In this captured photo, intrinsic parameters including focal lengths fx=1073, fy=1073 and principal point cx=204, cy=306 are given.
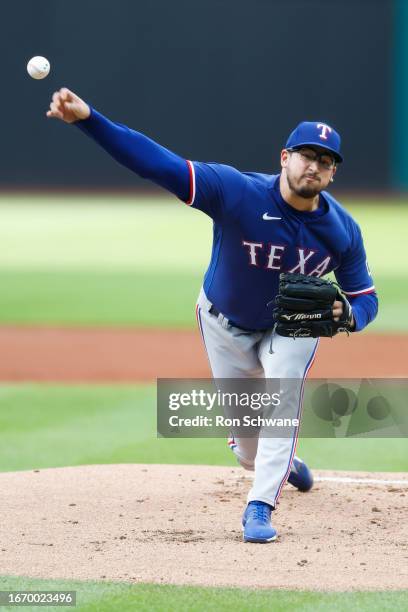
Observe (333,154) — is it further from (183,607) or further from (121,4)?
(121,4)

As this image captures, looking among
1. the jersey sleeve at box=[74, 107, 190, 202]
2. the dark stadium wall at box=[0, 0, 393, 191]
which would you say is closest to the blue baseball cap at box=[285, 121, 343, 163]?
the jersey sleeve at box=[74, 107, 190, 202]

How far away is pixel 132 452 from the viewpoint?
6.81 metres

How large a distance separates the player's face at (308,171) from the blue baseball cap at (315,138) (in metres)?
0.04

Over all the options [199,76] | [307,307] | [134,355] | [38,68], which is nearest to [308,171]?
[307,307]

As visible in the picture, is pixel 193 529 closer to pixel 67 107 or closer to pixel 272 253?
pixel 272 253

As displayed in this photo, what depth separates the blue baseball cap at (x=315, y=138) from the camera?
15.3ft

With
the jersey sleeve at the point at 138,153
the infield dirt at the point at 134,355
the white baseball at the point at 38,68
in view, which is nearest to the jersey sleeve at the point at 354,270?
the jersey sleeve at the point at 138,153

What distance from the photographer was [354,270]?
504cm

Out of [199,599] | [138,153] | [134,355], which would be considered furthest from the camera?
[134,355]

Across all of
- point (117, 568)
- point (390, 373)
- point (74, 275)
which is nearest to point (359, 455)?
point (390, 373)

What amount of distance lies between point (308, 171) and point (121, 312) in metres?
8.52

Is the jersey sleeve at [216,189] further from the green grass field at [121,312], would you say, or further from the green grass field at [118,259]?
the green grass field at [118,259]

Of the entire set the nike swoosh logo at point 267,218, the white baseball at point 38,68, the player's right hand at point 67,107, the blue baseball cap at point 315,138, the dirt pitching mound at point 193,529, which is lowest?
the dirt pitching mound at point 193,529

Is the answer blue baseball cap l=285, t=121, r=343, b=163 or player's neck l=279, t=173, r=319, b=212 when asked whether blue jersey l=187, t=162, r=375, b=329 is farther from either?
blue baseball cap l=285, t=121, r=343, b=163
